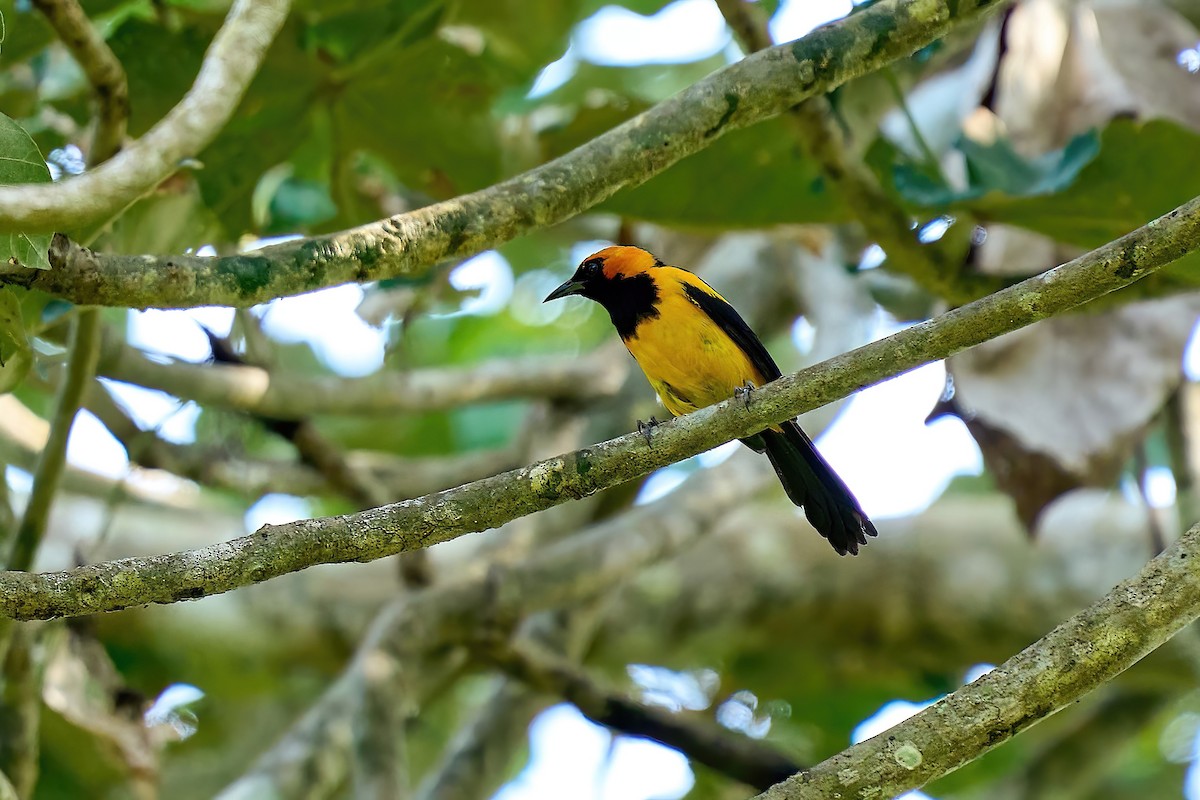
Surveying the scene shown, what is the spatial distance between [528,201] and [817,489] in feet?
6.89

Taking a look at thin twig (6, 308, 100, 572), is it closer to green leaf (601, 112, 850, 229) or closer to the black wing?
green leaf (601, 112, 850, 229)

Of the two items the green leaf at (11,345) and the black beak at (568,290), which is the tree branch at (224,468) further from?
the green leaf at (11,345)

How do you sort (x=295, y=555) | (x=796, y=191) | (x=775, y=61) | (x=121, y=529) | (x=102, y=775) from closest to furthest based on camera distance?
1. (x=295, y=555)
2. (x=775, y=61)
3. (x=796, y=191)
4. (x=102, y=775)
5. (x=121, y=529)

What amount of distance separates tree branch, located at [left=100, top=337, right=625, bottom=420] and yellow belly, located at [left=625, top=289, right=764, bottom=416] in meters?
1.23

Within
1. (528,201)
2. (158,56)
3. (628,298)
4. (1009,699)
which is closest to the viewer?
(1009,699)

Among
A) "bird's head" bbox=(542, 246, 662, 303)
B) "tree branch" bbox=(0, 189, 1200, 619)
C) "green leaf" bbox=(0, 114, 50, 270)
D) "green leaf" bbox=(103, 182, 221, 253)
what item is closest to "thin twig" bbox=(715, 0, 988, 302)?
"bird's head" bbox=(542, 246, 662, 303)

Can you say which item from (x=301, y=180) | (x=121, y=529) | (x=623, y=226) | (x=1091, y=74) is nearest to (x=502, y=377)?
(x=623, y=226)

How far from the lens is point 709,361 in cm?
471

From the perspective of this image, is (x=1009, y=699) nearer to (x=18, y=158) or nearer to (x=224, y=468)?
(x=18, y=158)

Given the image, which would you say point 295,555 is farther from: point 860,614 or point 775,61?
point 860,614

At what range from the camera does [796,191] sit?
182 inches

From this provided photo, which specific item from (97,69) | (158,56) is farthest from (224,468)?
(97,69)

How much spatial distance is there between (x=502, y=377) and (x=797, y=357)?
8.65ft

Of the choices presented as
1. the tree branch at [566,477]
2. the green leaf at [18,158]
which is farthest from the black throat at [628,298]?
the green leaf at [18,158]
